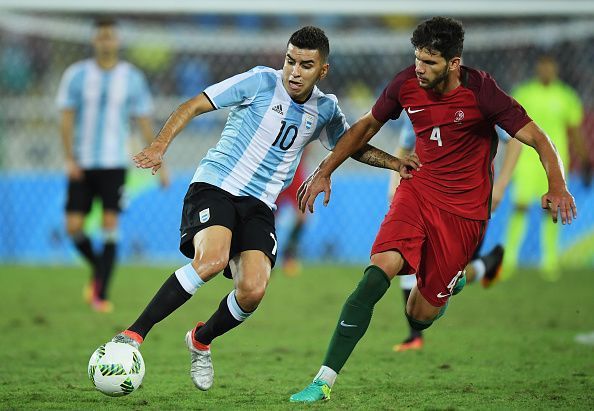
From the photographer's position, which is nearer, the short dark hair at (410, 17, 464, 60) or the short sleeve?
the short dark hair at (410, 17, 464, 60)

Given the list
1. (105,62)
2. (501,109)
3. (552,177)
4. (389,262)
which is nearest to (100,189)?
(105,62)

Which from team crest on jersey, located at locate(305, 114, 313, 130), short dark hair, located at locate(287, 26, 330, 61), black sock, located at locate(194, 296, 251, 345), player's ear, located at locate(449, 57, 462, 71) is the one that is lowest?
black sock, located at locate(194, 296, 251, 345)

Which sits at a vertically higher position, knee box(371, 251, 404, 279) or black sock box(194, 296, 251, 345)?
knee box(371, 251, 404, 279)

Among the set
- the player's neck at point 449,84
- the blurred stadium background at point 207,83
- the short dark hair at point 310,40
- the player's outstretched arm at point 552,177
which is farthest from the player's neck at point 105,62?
the player's outstretched arm at point 552,177

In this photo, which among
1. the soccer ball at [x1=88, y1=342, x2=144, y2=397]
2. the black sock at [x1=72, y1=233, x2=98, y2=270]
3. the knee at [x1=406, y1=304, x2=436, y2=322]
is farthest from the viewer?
the black sock at [x1=72, y1=233, x2=98, y2=270]

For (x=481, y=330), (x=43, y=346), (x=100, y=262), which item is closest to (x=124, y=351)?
(x=43, y=346)

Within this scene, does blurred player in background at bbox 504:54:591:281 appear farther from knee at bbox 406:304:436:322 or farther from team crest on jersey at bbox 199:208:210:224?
team crest on jersey at bbox 199:208:210:224

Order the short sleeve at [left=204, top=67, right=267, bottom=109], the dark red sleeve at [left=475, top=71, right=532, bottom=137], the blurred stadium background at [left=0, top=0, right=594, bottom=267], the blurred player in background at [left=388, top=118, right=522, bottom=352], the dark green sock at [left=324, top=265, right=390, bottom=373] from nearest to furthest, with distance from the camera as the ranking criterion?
the dark green sock at [left=324, top=265, right=390, bottom=373] < the dark red sleeve at [left=475, top=71, right=532, bottom=137] < the short sleeve at [left=204, top=67, right=267, bottom=109] < the blurred player in background at [left=388, top=118, right=522, bottom=352] < the blurred stadium background at [left=0, top=0, right=594, bottom=267]

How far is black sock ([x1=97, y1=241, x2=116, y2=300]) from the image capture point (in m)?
9.51

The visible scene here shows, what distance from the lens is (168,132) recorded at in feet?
17.2

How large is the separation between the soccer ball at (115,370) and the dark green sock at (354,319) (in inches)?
38.3

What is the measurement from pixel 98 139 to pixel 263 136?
4.26 m

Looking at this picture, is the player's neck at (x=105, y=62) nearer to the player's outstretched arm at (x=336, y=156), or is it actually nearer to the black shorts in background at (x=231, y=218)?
the black shorts in background at (x=231, y=218)

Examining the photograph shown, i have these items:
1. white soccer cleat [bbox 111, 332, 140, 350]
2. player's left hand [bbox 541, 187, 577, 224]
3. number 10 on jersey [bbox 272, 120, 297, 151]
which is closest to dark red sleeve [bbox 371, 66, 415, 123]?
number 10 on jersey [bbox 272, 120, 297, 151]
